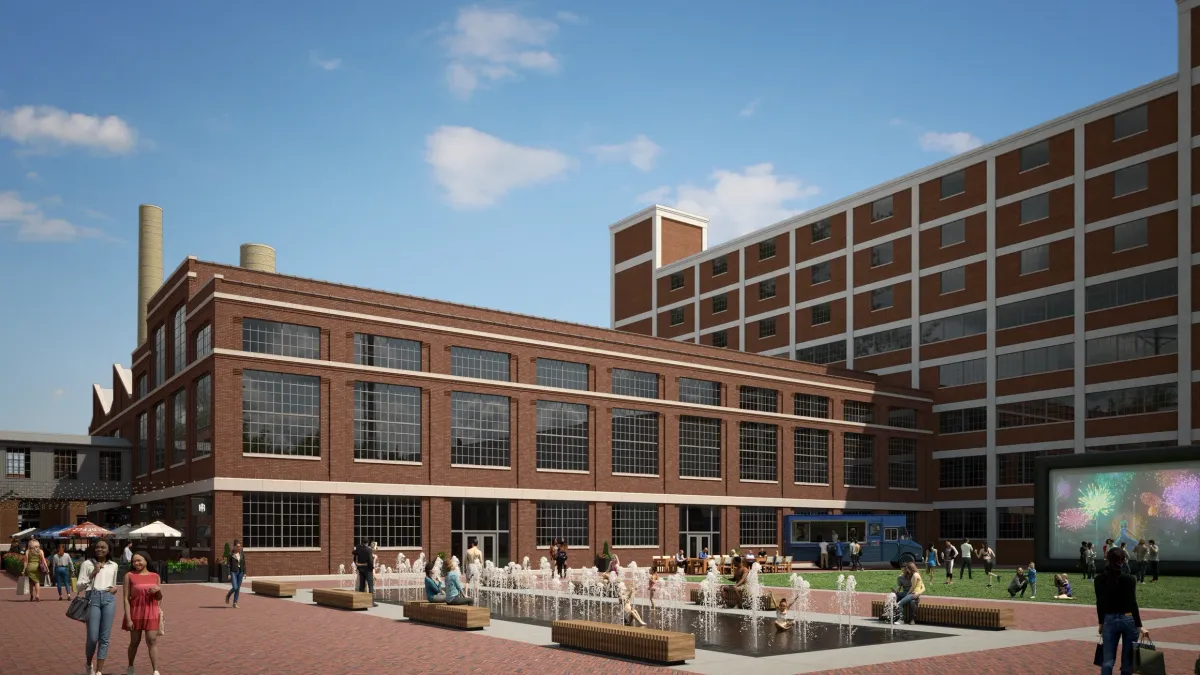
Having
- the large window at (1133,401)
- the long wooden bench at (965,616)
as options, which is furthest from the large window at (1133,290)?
the long wooden bench at (965,616)

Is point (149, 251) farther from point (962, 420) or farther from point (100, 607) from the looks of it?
point (100, 607)

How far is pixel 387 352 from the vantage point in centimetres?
5069

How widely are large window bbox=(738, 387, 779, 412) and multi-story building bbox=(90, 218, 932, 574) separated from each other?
13 cm

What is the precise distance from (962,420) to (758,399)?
15.9 meters

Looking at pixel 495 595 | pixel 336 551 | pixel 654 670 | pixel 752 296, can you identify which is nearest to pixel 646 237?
pixel 752 296

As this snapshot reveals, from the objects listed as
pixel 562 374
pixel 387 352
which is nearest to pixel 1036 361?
pixel 562 374

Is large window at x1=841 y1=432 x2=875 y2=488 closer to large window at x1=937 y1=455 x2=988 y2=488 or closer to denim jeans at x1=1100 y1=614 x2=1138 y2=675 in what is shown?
large window at x1=937 y1=455 x2=988 y2=488

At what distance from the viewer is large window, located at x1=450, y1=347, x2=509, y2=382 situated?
53.0 meters

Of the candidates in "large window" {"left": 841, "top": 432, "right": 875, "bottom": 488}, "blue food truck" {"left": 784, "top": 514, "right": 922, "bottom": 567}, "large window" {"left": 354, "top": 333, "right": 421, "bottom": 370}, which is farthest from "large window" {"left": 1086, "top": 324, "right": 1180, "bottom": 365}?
"large window" {"left": 354, "top": 333, "right": 421, "bottom": 370}

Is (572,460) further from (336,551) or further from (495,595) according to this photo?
(495,595)

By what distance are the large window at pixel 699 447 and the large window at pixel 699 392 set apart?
42.5 inches

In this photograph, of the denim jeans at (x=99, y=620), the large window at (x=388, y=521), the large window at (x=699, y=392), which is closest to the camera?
the denim jeans at (x=99, y=620)

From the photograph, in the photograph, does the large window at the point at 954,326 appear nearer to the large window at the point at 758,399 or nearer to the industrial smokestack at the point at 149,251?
the large window at the point at 758,399

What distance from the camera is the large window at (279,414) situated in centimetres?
4638
